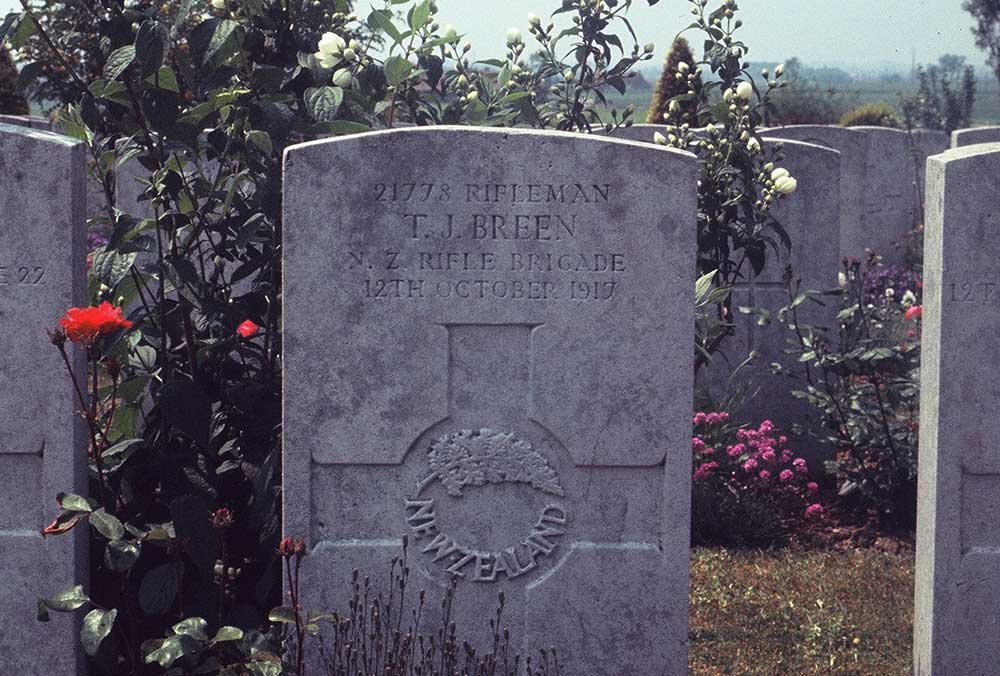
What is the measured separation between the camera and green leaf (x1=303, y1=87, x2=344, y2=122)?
399 centimetres

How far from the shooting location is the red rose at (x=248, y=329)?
4.15 metres

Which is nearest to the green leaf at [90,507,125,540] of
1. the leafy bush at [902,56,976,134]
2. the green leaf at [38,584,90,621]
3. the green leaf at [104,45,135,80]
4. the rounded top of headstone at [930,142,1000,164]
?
the green leaf at [38,584,90,621]

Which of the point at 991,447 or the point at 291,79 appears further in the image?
the point at 291,79

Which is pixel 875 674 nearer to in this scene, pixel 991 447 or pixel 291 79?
pixel 991 447

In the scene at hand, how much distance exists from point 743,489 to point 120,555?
300cm

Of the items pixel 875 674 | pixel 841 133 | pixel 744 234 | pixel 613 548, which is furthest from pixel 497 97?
pixel 841 133

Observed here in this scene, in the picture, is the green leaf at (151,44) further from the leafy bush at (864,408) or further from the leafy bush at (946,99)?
the leafy bush at (946,99)

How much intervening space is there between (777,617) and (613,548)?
4.27 feet

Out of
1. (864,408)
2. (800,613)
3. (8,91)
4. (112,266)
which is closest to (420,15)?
(112,266)

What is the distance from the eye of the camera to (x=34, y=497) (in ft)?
12.5

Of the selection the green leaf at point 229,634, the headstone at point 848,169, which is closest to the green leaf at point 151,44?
the green leaf at point 229,634

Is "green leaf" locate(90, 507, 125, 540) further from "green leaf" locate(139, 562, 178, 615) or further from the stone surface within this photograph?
the stone surface

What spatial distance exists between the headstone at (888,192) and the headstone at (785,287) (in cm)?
643

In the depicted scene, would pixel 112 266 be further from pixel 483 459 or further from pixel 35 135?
pixel 483 459
